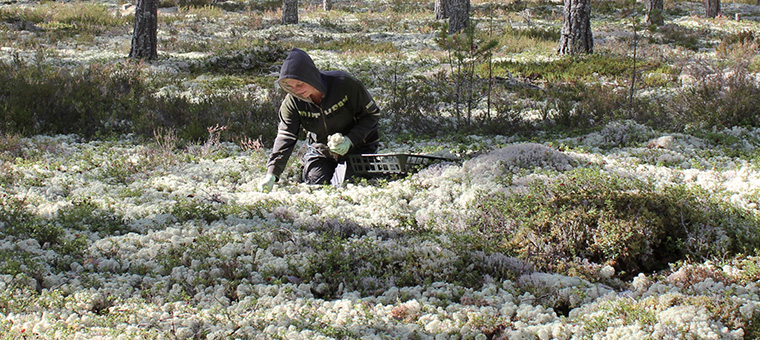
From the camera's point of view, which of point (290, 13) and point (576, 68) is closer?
point (576, 68)

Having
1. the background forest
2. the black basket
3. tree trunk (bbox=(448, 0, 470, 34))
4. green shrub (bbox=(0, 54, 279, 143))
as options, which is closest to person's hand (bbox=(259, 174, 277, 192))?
the background forest

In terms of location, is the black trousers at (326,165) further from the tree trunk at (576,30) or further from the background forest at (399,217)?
the tree trunk at (576,30)

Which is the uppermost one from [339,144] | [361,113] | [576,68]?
[576,68]

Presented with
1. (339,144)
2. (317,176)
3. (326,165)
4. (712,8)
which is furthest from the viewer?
(712,8)

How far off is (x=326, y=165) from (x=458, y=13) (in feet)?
40.4

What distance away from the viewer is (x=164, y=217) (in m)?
5.32

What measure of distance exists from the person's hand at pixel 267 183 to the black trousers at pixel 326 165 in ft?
1.79

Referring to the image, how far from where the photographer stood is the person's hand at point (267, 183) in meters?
6.27

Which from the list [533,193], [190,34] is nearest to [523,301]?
[533,193]

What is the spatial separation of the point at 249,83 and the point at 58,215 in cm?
712

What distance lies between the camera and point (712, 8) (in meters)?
23.4

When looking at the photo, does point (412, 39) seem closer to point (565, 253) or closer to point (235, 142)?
point (235, 142)

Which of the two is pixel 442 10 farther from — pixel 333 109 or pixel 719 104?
pixel 333 109

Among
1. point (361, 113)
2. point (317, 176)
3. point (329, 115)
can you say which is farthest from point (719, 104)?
point (317, 176)
